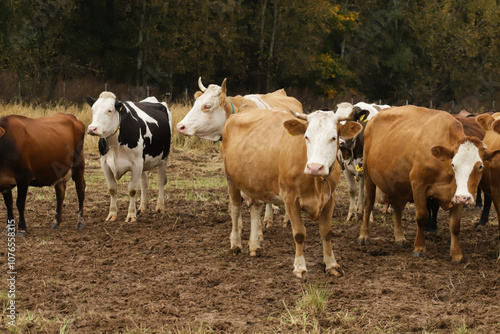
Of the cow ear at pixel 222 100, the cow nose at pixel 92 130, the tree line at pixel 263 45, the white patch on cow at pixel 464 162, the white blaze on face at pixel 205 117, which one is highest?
the white patch on cow at pixel 464 162

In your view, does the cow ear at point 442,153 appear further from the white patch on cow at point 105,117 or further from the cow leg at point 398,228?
the white patch on cow at point 105,117

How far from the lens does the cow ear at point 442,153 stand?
6554mm

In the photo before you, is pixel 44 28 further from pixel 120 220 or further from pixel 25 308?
pixel 25 308

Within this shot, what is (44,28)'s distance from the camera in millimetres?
29734

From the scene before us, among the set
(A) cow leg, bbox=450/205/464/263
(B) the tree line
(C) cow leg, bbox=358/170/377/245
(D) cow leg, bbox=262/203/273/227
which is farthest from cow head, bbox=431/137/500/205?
(B) the tree line

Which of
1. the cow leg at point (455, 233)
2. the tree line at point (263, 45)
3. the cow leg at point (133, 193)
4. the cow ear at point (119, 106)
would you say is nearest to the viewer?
the cow leg at point (455, 233)

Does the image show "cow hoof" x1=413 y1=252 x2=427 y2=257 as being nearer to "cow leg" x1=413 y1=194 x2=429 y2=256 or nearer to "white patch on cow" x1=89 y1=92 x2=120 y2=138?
"cow leg" x1=413 y1=194 x2=429 y2=256

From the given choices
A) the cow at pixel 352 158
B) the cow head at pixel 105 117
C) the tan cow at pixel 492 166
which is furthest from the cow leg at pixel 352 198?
the cow head at pixel 105 117

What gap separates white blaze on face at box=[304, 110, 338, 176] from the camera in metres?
5.72

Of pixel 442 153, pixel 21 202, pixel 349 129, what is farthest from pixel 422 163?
pixel 21 202

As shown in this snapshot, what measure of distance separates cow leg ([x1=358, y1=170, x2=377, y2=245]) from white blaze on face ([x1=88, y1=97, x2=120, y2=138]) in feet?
11.8

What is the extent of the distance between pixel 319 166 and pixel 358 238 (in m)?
2.72

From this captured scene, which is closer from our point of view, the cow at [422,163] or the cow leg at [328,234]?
the cow leg at [328,234]

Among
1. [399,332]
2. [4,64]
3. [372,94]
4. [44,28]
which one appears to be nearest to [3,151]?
[399,332]
